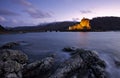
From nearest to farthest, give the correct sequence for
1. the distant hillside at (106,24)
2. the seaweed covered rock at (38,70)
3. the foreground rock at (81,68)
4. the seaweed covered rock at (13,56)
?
the foreground rock at (81,68) → the seaweed covered rock at (38,70) → the seaweed covered rock at (13,56) → the distant hillside at (106,24)

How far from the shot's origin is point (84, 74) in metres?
13.2

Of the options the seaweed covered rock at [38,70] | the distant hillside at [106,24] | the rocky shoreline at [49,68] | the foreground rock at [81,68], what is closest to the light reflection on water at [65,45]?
the foreground rock at [81,68]

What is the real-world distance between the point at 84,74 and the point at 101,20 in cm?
17495

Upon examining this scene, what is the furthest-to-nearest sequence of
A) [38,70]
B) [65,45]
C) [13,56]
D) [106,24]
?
1. [106,24]
2. [65,45]
3. [13,56]
4. [38,70]

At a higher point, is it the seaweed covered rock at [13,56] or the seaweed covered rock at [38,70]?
the seaweed covered rock at [13,56]

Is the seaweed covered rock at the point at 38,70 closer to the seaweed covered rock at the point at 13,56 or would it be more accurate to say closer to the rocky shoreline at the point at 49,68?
the rocky shoreline at the point at 49,68

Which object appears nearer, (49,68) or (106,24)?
(49,68)

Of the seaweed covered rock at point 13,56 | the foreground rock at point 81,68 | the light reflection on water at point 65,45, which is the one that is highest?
the seaweed covered rock at point 13,56

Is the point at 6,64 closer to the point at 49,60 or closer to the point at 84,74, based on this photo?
the point at 49,60

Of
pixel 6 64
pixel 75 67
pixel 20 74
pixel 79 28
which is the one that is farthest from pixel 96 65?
pixel 79 28

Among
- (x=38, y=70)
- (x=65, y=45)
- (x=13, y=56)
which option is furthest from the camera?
(x=65, y=45)

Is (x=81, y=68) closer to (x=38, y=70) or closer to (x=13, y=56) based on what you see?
(x=38, y=70)

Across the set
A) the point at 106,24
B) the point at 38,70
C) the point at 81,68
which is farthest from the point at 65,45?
the point at 106,24

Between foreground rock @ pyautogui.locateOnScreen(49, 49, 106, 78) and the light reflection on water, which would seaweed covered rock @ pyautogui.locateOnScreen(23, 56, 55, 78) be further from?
the light reflection on water
